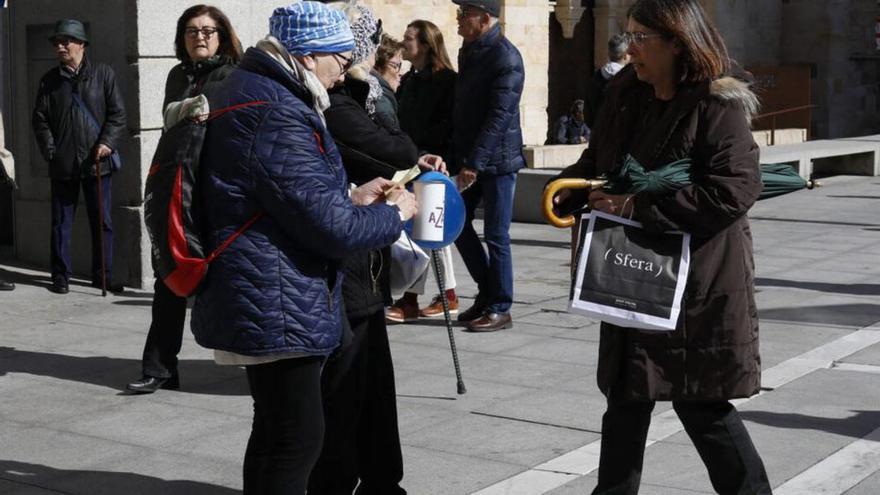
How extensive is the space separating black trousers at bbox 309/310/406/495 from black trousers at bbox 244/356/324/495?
641 millimetres

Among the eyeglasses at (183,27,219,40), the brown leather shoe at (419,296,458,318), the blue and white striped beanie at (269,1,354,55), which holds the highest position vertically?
the eyeglasses at (183,27,219,40)

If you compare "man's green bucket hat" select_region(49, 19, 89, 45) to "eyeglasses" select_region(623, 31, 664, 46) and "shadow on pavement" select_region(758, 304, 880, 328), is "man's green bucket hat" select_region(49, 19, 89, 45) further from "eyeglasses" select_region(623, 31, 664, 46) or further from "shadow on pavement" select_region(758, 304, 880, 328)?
"eyeglasses" select_region(623, 31, 664, 46)

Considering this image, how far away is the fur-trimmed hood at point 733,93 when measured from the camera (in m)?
4.19

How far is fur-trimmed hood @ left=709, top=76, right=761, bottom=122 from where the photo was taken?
4.19 meters

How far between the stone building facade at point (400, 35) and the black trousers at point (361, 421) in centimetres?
510

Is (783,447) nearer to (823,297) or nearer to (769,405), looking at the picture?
(769,405)

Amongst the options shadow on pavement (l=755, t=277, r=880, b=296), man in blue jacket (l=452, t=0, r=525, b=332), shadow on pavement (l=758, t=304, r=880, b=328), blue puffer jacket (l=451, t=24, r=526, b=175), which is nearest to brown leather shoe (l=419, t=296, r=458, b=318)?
man in blue jacket (l=452, t=0, r=525, b=332)

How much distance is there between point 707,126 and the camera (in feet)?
13.7

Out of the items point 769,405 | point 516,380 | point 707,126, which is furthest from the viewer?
point 516,380

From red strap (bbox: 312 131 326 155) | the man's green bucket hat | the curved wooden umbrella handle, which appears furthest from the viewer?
the man's green bucket hat

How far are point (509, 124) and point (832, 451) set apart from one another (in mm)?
3226

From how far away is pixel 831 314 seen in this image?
9.16 meters

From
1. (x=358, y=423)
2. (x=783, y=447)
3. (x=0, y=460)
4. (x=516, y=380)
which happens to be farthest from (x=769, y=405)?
(x=0, y=460)

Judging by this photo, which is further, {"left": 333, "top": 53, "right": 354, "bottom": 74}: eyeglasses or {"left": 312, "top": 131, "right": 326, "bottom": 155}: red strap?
{"left": 333, "top": 53, "right": 354, "bottom": 74}: eyeglasses
